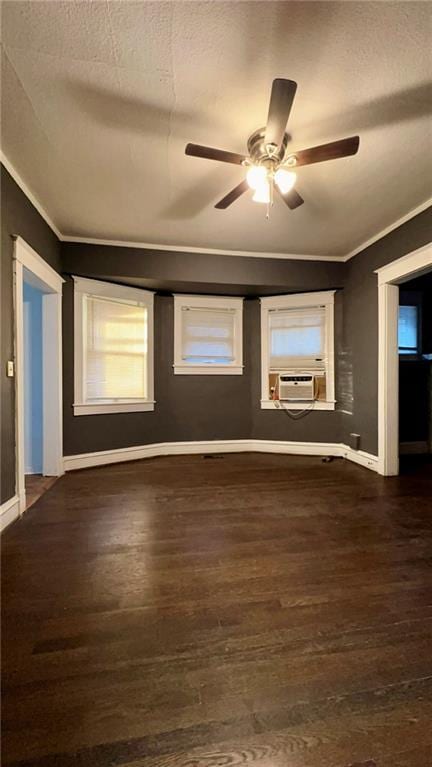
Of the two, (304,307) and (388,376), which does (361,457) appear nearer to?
(388,376)

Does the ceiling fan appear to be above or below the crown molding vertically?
below

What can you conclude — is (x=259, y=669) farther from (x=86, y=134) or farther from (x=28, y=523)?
(x=86, y=134)

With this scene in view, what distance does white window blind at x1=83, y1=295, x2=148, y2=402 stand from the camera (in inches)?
154

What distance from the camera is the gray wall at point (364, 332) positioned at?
11.7 ft

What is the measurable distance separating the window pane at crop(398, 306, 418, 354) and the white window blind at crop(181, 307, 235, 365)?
2488mm

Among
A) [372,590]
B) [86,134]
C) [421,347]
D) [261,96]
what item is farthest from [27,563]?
[421,347]

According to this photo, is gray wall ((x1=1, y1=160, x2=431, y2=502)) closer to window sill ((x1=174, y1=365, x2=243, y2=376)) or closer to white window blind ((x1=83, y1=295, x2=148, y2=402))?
window sill ((x1=174, y1=365, x2=243, y2=376))

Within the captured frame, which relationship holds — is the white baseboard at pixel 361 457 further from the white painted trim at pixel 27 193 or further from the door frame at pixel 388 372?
the white painted trim at pixel 27 193

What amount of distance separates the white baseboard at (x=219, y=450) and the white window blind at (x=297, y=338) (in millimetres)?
1111

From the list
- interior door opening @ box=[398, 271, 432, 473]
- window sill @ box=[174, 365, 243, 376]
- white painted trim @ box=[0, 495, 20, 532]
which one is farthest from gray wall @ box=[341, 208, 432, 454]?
white painted trim @ box=[0, 495, 20, 532]

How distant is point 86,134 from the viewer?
206 centimetres

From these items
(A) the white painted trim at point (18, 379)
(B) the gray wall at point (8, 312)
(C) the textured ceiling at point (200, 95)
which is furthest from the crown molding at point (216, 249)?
(A) the white painted trim at point (18, 379)

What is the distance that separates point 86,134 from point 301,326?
327cm

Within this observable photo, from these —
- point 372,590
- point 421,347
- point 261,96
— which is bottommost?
point 372,590
